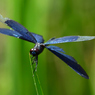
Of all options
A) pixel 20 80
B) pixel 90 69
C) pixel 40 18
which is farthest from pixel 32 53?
pixel 90 69

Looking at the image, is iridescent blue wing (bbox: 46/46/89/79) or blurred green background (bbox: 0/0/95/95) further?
blurred green background (bbox: 0/0/95/95)

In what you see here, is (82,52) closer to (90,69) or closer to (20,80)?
(90,69)

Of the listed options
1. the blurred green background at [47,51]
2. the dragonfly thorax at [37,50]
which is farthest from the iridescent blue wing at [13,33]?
the blurred green background at [47,51]

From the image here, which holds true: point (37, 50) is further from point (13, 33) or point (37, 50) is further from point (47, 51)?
point (47, 51)

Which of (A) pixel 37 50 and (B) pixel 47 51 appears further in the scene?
(B) pixel 47 51

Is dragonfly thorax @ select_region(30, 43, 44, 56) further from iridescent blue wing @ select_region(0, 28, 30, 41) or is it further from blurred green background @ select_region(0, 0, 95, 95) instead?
blurred green background @ select_region(0, 0, 95, 95)

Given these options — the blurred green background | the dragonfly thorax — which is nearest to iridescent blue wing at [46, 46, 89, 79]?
the dragonfly thorax

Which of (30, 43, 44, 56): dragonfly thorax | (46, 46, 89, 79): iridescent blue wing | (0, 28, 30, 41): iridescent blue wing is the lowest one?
(46, 46, 89, 79): iridescent blue wing

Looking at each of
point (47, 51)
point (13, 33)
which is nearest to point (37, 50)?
point (13, 33)
